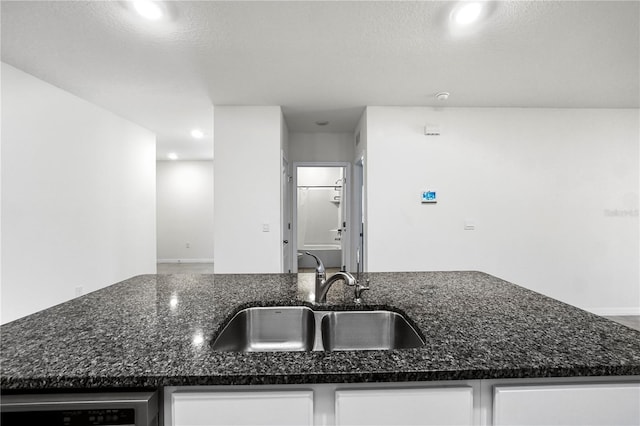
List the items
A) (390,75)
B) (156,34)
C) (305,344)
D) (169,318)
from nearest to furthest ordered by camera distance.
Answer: (169,318), (305,344), (156,34), (390,75)

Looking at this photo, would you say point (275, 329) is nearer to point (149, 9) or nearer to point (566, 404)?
point (566, 404)

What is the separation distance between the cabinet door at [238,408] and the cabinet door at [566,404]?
0.49 meters

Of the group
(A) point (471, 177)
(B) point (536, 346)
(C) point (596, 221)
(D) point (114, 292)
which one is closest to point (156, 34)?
(D) point (114, 292)

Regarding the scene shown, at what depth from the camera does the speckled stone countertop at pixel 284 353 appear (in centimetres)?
68

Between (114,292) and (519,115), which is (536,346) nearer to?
(114,292)

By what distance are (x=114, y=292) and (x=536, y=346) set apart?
165 centimetres

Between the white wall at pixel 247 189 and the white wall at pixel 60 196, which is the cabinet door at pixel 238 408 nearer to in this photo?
the white wall at pixel 247 189

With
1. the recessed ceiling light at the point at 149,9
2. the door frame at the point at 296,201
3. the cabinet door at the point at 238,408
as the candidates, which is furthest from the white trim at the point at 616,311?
the recessed ceiling light at the point at 149,9

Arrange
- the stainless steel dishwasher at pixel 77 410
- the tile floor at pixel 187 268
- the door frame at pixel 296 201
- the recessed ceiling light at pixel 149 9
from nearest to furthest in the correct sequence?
the stainless steel dishwasher at pixel 77 410
the recessed ceiling light at pixel 149 9
the door frame at pixel 296 201
the tile floor at pixel 187 268

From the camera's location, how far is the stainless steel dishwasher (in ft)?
2.08

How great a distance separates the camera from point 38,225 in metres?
2.88

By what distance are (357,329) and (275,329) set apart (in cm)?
34

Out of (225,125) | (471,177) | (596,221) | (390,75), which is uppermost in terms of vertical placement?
(390,75)

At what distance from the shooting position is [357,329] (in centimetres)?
122
